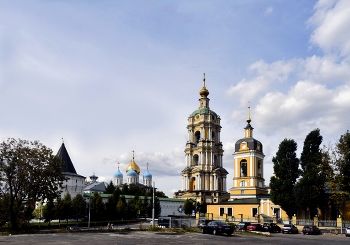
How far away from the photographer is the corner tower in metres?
69.5

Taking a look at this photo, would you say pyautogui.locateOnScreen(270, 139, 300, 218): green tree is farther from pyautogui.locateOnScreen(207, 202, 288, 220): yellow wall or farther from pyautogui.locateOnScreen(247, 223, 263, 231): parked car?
pyautogui.locateOnScreen(247, 223, 263, 231): parked car

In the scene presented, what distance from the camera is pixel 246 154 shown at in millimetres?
70625

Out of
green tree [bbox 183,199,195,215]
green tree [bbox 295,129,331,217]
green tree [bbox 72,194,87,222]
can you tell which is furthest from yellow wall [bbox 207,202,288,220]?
green tree [bbox 72,194,87,222]

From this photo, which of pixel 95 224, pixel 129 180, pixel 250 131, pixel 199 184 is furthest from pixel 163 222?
pixel 129 180

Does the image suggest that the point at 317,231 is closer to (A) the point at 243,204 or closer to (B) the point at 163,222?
(B) the point at 163,222

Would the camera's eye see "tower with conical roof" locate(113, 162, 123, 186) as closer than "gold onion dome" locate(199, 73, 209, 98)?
No

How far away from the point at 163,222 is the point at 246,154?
109 feet

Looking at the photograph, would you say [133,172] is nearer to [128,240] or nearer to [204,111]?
[204,111]

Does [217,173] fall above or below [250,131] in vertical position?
below

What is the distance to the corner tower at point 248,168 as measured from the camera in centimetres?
6950

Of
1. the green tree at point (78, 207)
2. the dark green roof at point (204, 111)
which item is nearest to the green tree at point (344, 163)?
the green tree at point (78, 207)

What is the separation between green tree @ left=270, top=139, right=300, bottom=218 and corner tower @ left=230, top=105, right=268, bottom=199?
53.5ft

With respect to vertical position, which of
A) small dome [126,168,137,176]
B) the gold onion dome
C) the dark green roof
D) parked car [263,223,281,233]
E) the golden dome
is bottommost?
parked car [263,223,281,233]

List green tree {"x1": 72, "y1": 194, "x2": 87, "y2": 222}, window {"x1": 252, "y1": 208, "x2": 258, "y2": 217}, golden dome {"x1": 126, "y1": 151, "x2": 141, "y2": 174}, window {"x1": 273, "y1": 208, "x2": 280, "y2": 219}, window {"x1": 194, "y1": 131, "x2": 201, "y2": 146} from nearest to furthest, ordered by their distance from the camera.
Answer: window {"x1": 273, "y1": 208, "x2": 280, "y2": 219}
window {"x1": 252, "y1": 208, "x2": 258, "y2": 217}
green tree {"x1": 72, "y1": 194, "x2": 87, "y2": 222}
window {"x1": 194, "y1": 131, "x2": 201, "y2": 146}
golden dome {"x1": 126, "y1": 151, "x2": 141, "y2": 174}
